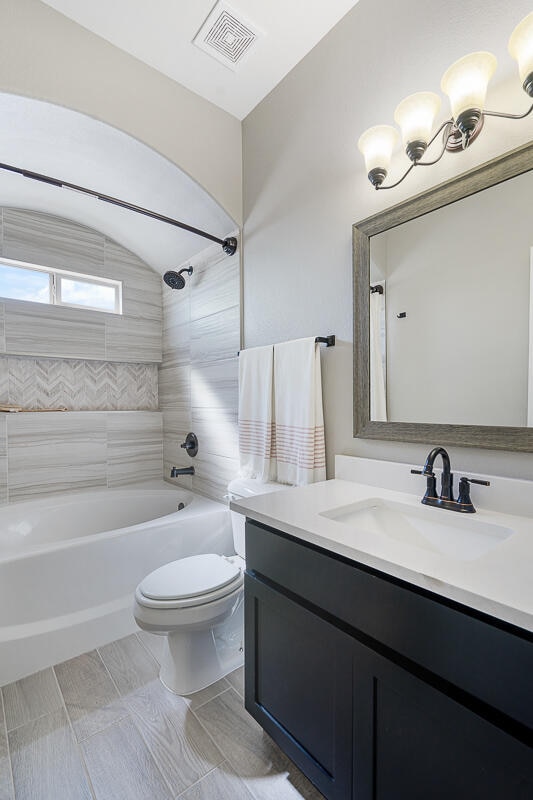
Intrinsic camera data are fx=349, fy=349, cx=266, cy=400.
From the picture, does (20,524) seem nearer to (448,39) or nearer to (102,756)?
(102,756)

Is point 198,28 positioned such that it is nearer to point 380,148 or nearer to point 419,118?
point 380,148

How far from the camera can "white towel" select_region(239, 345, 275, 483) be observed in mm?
1780

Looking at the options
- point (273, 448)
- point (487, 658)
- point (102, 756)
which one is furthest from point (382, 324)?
point (102, 756)

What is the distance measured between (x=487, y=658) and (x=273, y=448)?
4.13 ft

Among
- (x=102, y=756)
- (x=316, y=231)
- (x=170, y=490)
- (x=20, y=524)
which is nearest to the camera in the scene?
(x=102, y=756)

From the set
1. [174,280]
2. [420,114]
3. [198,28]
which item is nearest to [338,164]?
[420,114]

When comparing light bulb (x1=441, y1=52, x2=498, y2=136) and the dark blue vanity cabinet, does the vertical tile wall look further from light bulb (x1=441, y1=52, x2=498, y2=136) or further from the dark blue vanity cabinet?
light bulb (x1=441, y1=52, x2=498, y2=136)

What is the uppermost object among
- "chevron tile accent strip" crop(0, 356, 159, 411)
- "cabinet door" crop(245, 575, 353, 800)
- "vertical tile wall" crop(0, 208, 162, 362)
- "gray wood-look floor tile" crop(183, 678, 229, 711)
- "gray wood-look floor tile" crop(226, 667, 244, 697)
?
"vertical tile wall" crop(0, 208, 162, 362)

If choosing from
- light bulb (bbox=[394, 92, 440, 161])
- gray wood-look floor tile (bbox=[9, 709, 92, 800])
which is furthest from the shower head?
gray wood-look floor tile (bbox=[9, 709, 92, 800])

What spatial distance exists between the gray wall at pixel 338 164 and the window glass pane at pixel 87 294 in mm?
1357

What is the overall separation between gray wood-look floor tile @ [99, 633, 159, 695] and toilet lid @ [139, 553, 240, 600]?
17.1 inches

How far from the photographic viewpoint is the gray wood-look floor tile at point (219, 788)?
103 centimetres

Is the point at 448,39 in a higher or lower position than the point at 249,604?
higher

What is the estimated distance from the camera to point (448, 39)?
1.16 metres
